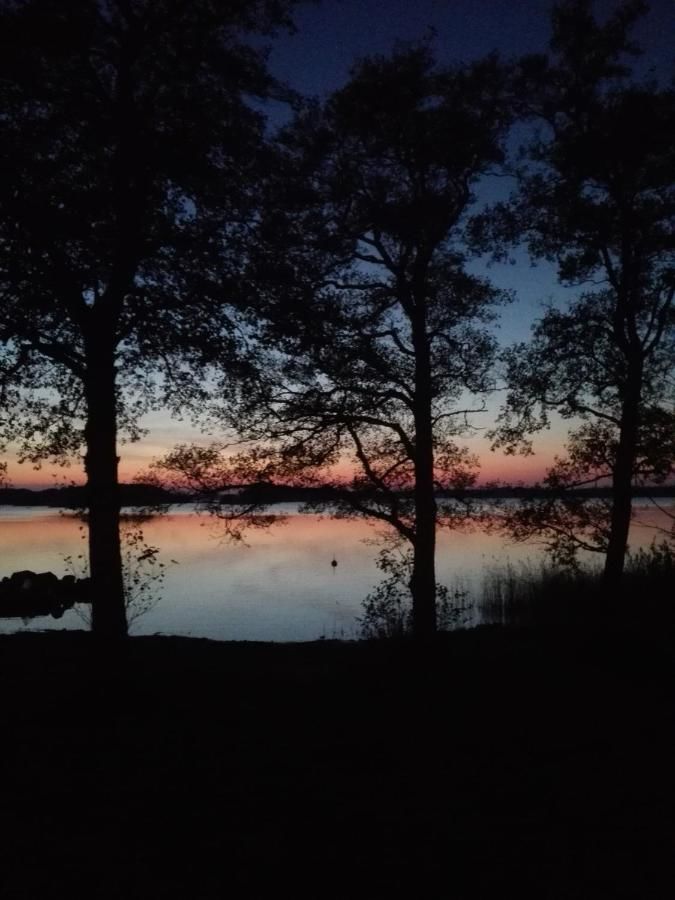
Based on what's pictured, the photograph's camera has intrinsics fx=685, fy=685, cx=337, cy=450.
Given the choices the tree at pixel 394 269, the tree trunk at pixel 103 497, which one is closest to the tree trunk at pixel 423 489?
the tree at pixel 394 269

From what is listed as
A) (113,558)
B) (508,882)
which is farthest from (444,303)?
(508,882)

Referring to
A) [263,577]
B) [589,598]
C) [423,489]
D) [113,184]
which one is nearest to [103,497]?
[113,184]

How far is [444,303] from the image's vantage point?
63.2 feet

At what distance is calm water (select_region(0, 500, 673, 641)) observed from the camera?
108ft

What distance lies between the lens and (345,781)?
313 inches

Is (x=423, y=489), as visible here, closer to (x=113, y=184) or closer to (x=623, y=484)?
(x=623, y=484)

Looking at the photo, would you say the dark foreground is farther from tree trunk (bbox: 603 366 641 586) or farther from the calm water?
the calm water

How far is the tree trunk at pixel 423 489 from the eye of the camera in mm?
18391

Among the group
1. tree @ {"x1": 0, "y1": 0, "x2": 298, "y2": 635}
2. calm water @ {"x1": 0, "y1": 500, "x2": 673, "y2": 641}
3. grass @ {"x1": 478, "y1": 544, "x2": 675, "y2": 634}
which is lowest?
calm water @ {"x1": 0, "y1": 500, "x2": 673, "y2": 641}

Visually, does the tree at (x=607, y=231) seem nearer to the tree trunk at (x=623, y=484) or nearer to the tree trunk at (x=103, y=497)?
the tree trunk at (x=623, y=484)

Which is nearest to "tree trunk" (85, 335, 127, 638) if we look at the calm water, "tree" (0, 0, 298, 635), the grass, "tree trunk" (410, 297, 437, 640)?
"tree" (0, 0, 298, 635)

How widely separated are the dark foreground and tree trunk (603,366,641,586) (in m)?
5.07

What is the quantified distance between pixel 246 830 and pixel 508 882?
2.52 meters

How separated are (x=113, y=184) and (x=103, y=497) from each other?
5.20 metres
